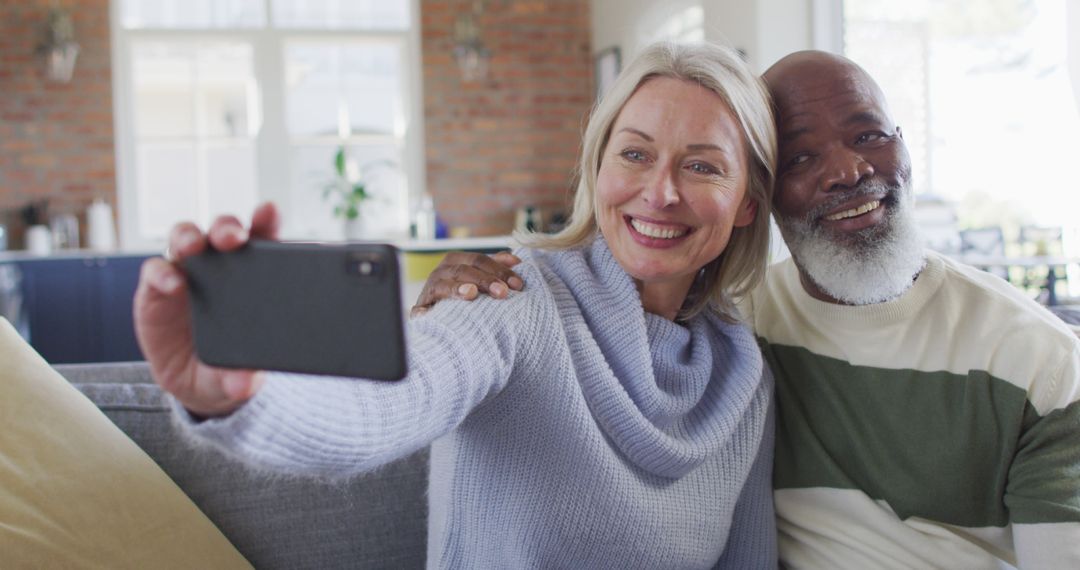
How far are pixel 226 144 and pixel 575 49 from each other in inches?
102

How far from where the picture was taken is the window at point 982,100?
17.4 ft

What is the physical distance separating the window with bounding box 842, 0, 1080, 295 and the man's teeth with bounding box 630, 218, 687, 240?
4.15 meters

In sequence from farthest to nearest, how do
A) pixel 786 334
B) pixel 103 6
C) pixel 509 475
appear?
pixel 103 6, pixel 786 334, pixel 509 475

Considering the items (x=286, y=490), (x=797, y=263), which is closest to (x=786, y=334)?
(x=797, y=263)

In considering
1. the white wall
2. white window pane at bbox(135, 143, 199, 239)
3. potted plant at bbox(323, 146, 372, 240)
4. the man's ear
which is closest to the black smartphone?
the man's ear

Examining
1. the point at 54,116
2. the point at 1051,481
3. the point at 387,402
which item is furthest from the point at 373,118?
the point at 387,402

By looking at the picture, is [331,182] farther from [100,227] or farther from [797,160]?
[797,160]

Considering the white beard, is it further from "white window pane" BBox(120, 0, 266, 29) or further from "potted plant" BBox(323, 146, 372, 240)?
"white window pane" BBox(120, 0, 266, 29)

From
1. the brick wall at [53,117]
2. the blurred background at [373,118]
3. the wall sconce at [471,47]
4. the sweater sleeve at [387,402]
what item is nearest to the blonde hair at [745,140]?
the sweater sleeve at [387,402]

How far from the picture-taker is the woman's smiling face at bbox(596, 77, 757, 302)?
134 cm

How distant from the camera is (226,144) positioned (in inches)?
264

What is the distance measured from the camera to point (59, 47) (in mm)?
6074

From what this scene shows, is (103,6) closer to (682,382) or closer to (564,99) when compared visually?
(564,99)

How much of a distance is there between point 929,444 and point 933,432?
0.02 m
